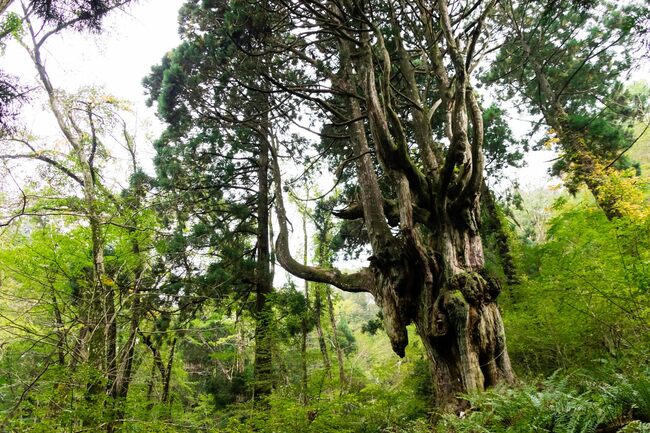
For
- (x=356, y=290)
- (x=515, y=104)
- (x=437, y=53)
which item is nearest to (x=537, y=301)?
(x=356, y=290)

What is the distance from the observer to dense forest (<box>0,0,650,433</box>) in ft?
11.1

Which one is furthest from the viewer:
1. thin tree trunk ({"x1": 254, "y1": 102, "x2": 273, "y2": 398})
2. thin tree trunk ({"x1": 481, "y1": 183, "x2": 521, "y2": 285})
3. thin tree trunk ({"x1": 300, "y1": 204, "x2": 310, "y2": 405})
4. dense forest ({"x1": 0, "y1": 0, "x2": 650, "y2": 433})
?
thin tree trunk ({"x1": 481, "y1": 183, "x2": 521, "y2": 285})

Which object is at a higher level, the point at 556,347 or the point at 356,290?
the point at 356,290

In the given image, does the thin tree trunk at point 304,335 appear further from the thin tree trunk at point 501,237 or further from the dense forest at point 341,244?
the thin tree trunk at point 501,237

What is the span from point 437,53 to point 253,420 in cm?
578

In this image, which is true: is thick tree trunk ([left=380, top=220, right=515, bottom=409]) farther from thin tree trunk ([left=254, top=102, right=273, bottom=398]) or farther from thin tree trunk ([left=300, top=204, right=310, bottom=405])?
thin tree trunk ([left=254, top=102, right=273, bottom=398])

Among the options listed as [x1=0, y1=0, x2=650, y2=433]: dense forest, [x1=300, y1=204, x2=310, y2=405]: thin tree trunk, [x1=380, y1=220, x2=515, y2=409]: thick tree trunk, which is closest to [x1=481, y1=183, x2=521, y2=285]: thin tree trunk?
[x1=0, y1=0, x2=650, y2=433]: dense forest

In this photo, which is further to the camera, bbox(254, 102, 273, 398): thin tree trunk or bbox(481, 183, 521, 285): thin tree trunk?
bbox(481, 183, 521, 285): thin tree trunk

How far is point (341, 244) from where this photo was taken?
33.0 ft

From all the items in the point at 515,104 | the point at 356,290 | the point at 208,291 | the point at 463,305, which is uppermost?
the point at 515,104

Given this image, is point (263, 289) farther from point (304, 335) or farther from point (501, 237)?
point (501, 237)

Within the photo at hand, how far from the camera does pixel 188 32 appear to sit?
8.27m

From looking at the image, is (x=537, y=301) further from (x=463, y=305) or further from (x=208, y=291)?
(x=208, y=291)

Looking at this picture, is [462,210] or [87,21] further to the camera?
[87,21]
